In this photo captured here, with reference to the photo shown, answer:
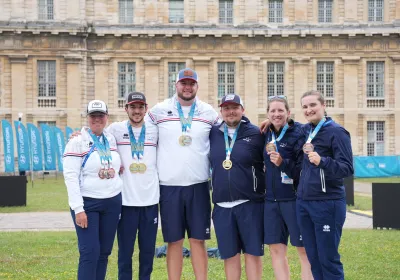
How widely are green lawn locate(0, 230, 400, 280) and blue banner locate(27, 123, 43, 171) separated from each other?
1998 centimetres

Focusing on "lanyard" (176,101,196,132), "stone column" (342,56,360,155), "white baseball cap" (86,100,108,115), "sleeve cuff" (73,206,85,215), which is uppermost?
"stone column" (342,56,360,155)

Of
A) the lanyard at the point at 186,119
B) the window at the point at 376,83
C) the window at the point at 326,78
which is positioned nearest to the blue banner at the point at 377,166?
the window at the point at 376,83

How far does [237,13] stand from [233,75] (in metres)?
3.96

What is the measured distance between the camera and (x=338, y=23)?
1775 inches

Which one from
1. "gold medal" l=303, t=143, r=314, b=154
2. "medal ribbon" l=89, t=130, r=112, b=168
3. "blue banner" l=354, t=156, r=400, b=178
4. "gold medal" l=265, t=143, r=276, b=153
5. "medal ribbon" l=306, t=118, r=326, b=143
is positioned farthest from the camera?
"blue banner" l=354, t=156, r=400, b=178

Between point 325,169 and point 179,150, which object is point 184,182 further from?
point 325,169

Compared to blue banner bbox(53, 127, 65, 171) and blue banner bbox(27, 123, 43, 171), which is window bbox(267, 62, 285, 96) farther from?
blue banner bbox(27, 123, 43, 171)

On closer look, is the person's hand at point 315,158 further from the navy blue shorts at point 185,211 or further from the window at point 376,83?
the window at point 376,83

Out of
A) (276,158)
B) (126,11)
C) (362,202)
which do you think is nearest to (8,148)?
(126,11)

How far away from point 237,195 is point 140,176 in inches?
50.9

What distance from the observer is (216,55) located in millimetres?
45000

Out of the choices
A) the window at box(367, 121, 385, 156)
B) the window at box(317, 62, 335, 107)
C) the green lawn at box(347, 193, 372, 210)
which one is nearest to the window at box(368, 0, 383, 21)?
the window at box(317, 62, 335, 107)

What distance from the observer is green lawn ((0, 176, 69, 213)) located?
2238 centimetres

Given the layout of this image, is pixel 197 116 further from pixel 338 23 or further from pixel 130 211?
pixel 338 23
